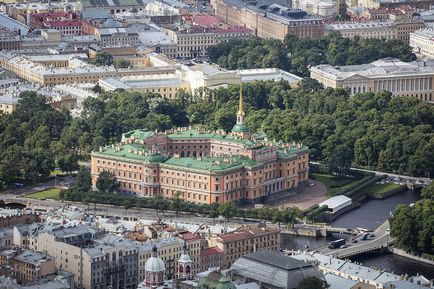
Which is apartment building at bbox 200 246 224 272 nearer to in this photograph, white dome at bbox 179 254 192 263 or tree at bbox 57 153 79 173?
white dome at bbox 179 254 192 263

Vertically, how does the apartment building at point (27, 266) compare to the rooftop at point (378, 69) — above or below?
above

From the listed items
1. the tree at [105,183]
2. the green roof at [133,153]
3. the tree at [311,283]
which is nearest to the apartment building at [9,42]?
the green roof at [133,153]

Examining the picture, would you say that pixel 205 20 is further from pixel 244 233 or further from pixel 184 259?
pixel 184 259

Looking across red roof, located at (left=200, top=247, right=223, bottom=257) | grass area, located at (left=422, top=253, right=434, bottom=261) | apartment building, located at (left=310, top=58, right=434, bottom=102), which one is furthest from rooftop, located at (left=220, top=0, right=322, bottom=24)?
red roof, located at (left=200, top=247, right=223, bottom=257)

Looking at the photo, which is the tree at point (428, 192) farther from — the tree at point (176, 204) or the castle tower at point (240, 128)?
the tree at point (176, 204)

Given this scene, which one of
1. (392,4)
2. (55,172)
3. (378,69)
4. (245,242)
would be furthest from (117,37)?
(245,242)

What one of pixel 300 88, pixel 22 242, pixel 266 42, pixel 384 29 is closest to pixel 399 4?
pixel 384 29
